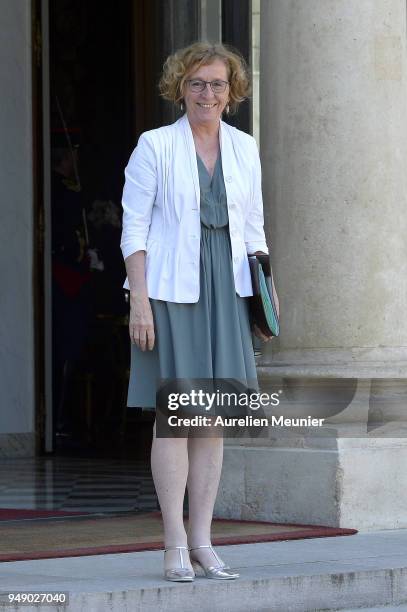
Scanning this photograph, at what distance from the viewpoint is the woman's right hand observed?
16.7ft

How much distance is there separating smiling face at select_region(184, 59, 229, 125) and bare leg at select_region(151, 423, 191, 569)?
1.09m

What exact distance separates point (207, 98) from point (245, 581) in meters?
1.61

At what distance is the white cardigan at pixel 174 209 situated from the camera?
5152 millimetres

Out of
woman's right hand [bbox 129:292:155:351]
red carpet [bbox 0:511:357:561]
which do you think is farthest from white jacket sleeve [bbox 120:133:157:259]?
red carpet [bbox 0:511:357:561]

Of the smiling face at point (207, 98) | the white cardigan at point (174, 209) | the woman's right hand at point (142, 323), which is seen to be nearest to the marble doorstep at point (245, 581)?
the woman's right hand at point (142, 323)

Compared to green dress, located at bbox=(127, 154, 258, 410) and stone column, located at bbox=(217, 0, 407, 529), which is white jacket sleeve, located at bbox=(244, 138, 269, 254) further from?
stone column, located at bbox=(217, 0, 407, 529)

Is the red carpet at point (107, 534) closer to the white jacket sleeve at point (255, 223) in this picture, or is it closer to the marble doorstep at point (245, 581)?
the marble doorstep at point (245, 581)

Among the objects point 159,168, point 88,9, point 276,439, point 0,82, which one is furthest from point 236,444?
point 88,9

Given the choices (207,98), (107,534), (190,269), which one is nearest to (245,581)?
(190,269)

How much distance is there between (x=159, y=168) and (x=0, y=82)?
683 cm

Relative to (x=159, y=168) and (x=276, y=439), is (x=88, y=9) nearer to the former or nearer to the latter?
(x=276, y=439)

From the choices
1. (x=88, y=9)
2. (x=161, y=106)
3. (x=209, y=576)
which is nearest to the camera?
(x=209, y=576)

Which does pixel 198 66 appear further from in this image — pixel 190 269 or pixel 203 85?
pixel 190 269

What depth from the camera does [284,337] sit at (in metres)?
7.16
